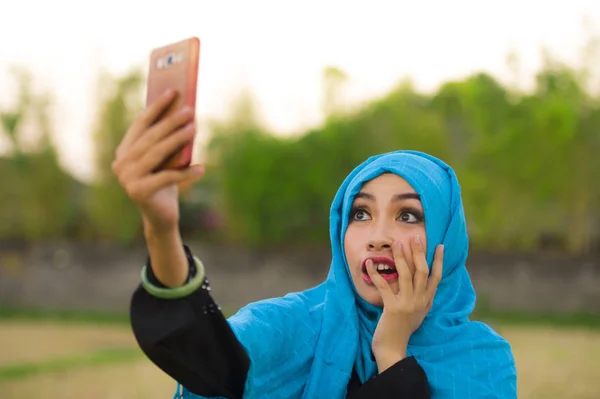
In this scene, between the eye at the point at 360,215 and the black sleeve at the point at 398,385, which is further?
the eye at the point at 360,215

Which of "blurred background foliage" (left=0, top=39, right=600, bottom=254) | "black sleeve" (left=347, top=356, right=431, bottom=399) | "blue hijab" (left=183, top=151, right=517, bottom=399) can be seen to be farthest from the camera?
"blurred background foliage" (left=0, top=39, right=600, bottom=254)

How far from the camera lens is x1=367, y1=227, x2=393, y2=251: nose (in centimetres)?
208

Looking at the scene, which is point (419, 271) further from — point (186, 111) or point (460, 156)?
point (460, 156)

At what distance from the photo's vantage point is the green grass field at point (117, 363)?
23.9ft

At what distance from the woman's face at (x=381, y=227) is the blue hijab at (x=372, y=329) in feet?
0.09

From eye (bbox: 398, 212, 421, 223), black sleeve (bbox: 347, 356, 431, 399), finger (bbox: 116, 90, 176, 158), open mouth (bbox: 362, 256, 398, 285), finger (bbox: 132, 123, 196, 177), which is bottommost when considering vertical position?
black sleeve (bbox: 347, 356, 431, 399)

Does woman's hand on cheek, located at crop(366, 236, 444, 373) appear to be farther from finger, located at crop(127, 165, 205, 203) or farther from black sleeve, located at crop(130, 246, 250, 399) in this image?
finger, located at crop(127, 165, 205, 203)

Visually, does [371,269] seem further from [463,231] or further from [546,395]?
[546,395]

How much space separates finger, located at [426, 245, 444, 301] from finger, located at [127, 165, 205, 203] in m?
0.93

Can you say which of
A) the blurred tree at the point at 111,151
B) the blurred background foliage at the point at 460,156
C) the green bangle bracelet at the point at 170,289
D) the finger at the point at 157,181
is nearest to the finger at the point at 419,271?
the green bangle bracelet at the point at 170,289

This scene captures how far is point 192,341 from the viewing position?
5.10ft

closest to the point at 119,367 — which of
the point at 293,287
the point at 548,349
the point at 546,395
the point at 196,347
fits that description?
the point at 546,395

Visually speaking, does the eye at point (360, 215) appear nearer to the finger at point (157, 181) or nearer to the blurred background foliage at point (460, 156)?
the finger at point (157, 181)

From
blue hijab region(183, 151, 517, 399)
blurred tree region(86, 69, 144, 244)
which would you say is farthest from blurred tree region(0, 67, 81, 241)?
blue hijab region(183, 151, 517, 399)
